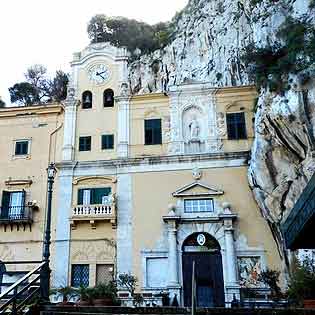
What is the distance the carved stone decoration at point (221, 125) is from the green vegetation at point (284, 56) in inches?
145

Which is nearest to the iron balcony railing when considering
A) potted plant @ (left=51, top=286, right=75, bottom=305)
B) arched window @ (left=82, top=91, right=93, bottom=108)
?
potted plant @ (left=51, top=286, right=75, bottom=305)

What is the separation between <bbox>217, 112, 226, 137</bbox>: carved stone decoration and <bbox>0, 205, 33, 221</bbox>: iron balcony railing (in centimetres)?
1146

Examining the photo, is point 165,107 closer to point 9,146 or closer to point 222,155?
point 222,155

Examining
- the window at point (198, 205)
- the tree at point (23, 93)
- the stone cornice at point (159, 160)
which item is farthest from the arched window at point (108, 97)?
the tree at point (23, 93)

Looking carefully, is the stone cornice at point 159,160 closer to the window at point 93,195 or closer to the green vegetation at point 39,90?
the window at point 93,195

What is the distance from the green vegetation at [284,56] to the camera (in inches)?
639

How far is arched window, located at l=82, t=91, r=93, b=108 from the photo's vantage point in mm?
25155

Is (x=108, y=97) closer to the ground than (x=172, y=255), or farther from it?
farther from it

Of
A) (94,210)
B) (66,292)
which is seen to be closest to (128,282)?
(66,292)

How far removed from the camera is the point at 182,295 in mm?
19906

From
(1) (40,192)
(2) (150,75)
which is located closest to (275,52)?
(1) (40,192)

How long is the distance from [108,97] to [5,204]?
8.79 m

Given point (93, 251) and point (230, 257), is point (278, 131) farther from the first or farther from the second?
point (93, 251)

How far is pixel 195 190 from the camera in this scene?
21.7 m
